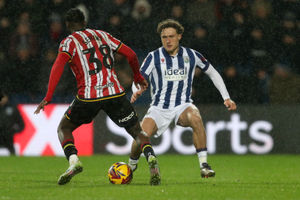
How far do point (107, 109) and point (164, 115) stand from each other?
121cm

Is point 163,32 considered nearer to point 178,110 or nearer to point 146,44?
point 178,110

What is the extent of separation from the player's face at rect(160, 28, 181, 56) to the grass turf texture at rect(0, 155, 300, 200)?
1.39m

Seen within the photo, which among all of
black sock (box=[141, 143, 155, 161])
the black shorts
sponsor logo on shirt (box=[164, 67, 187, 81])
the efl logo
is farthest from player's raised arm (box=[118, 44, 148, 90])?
the efl logo

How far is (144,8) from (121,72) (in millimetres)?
1247

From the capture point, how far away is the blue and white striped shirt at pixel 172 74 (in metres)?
7.91

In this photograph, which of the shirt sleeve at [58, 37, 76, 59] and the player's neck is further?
the player's neck

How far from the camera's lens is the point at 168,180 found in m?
7.48

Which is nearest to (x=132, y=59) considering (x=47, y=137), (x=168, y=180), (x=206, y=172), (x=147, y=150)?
(x=147, y=150)

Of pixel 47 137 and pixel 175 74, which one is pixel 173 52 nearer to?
pixel 175 74

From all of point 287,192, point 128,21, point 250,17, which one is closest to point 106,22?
point 128,21

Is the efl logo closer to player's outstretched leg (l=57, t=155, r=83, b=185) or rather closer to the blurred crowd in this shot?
the blurred crowd

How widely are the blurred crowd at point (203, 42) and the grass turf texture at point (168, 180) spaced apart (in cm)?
122

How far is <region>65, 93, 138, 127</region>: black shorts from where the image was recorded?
22.0 ft

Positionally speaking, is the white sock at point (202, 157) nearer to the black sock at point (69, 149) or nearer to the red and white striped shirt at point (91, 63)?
the red and white striped shirt at point (91, 63)
